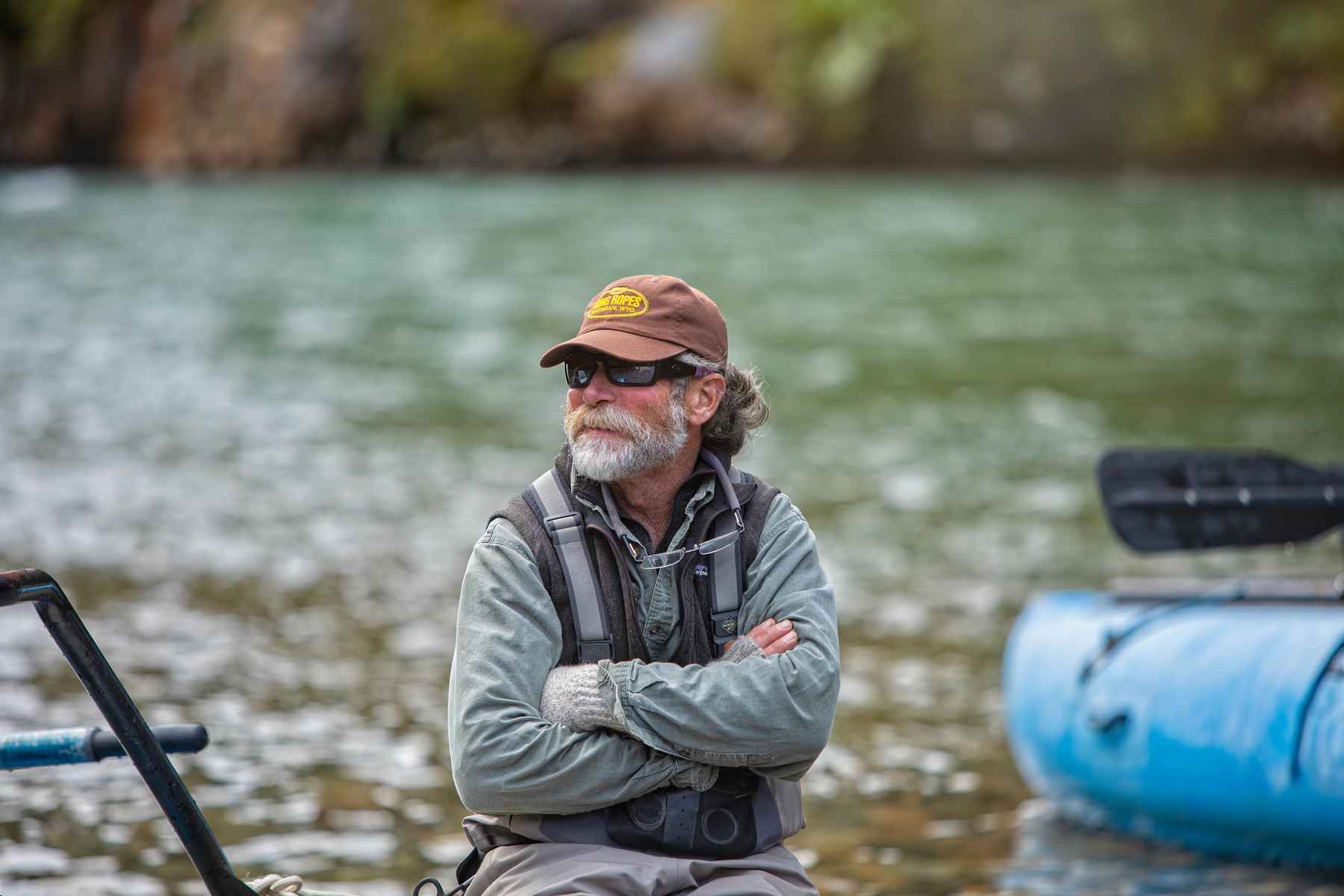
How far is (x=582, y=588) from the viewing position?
2953 millimetres

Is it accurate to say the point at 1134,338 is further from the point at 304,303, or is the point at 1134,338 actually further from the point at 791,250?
the point at 304,303

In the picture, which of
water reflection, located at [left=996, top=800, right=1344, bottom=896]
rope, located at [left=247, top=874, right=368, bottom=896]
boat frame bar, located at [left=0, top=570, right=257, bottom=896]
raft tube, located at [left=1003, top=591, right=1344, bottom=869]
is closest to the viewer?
boat frame bar, located at [left=0, top=570, right=257, bottom=896]

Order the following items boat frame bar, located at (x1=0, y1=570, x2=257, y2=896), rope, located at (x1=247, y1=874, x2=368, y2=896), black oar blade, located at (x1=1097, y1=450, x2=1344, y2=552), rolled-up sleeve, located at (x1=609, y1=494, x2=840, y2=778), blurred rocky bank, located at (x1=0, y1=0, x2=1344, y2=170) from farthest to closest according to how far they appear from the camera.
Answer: blurred rocky bank, located at (x1=0, y1=0, x2=1344, y2=170)
black oar blade, located at (x1=1097, y1=450, x2=1344, y2=552)
rope, located at (x1=247, y1=874, x2=368, y2=896)
rolled-up sleeve, located at (x1=609, y1=494, x2=840, y2=778)
boat frame bar, located at (x1=0, y1=570, x2=257, y2=896)

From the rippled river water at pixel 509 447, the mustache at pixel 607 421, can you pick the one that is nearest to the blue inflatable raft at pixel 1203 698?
the rippled river water at pixel 509 447

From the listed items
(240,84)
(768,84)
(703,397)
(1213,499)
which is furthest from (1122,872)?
(240,84)

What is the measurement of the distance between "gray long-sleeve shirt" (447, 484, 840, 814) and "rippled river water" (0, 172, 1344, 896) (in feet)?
8.98

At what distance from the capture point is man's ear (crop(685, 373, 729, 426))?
310 centimetres

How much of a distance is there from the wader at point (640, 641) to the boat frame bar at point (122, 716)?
1.51 ft

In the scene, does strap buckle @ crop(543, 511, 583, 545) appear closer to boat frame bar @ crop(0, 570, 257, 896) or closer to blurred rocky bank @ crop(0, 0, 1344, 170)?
boat frame bar @ crop(0, 570, 257, 896)

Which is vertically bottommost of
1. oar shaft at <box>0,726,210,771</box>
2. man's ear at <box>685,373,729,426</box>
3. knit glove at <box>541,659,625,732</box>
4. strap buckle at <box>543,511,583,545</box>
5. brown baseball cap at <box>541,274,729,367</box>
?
oar shaft at <box>0,726,210,771</box>

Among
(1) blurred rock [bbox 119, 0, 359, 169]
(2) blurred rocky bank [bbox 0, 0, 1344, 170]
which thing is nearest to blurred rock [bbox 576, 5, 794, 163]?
(2) blurred rocky bank [bbox 0, 0, 1344, 170]

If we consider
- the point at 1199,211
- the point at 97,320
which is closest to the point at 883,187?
the point at 1199,211

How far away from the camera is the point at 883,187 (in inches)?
1480

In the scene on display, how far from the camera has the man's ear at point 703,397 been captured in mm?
3100
